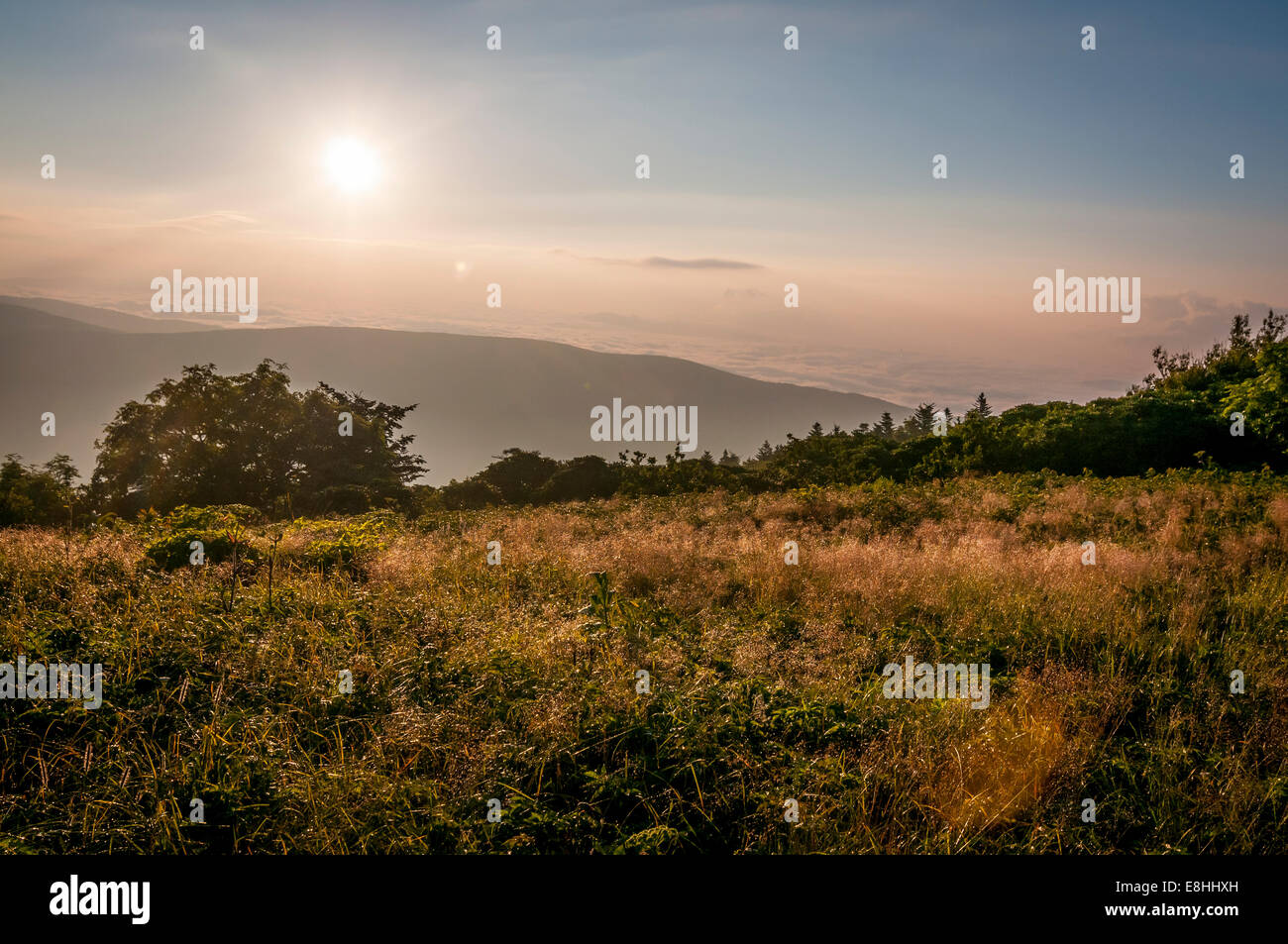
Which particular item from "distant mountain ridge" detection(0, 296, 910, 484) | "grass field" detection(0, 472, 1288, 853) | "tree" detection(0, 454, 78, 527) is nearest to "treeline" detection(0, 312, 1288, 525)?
"tree" detection(0, 454, 78, 527)

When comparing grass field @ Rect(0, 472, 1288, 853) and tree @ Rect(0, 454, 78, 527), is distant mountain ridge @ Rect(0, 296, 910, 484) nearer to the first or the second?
tree @ Rect(0, 454, 78, 527)

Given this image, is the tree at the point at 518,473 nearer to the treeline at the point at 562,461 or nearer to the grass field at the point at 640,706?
the treeline at the point at 562,461

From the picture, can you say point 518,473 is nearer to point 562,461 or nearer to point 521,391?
point 562,461

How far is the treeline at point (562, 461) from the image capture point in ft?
65.7

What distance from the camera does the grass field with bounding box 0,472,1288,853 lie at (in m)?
3.36

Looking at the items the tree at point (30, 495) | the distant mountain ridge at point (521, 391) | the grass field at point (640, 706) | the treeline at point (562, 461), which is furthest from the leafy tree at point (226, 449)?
the distant mountain ridge at point (521, 391)

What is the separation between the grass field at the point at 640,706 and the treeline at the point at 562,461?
38.8ft

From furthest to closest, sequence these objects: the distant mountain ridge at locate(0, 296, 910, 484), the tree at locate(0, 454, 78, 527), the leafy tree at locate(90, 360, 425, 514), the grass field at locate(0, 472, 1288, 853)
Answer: the distant mountain ridge at locate(0, 296, 910, 484) → the leafy tree at locate(90, 360, 425, 514) → the tree at locate(0, 454, 78, 527) → the grass field at locate(0, 472, 1288, 853)

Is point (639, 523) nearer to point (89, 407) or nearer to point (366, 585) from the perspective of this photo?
point (366, 585)

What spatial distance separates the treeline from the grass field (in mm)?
A: 11835

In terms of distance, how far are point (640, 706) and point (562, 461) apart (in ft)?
70.2

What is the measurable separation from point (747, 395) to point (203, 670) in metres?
195

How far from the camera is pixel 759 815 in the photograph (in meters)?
3.43

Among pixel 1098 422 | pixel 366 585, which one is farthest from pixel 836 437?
pixel 366 585
